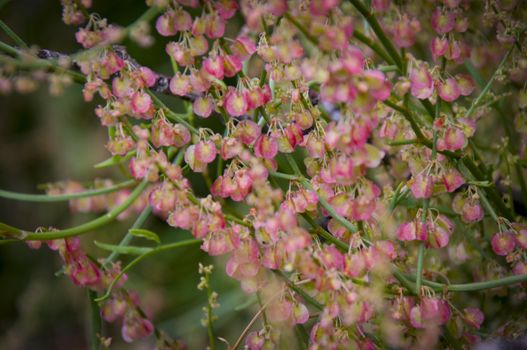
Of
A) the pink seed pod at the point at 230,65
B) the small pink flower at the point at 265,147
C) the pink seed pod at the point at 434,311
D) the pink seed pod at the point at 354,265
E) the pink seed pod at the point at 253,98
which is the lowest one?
the pink seed pod at the point at 434,311

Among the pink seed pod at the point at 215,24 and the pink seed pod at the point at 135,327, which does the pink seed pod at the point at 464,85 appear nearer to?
the pink seed pod at the point at 215,24

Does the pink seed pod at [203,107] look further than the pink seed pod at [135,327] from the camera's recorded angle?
No

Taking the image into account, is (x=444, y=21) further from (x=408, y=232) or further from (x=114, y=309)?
(x=114, y=309)

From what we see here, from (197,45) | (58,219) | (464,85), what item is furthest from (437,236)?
(58,219)

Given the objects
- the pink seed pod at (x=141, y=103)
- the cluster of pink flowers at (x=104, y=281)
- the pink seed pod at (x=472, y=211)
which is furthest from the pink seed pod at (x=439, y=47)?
the cluster of pink flowers at (x=104, y=281)

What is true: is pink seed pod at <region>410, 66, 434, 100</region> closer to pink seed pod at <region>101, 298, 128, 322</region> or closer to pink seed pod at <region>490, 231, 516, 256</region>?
pink seed pod at <region>490, 231, 516, 256</region>

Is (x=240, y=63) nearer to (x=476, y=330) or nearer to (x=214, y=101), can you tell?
(x=214, y=101)

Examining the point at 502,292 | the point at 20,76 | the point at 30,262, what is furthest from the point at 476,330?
the point at 30,262
